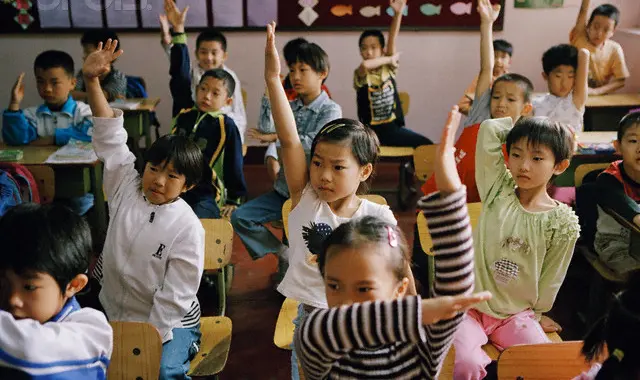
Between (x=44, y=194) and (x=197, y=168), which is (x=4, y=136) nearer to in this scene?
(x=44, y=194)

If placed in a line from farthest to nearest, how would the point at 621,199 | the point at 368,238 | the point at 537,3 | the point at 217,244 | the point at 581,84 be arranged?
the point at 537,3
the point at 581,84
the point at 621,199
the point at 217,244
the point at 368,238

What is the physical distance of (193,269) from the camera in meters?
1.99

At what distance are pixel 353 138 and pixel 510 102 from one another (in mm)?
1374

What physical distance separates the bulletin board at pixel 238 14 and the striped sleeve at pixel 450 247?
177 inches

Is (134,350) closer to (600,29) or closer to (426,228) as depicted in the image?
(426,228)

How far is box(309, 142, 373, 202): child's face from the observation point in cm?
189

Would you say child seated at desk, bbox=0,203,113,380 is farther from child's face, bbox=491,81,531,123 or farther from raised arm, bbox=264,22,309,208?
child's face, bbox=491,81,531,123

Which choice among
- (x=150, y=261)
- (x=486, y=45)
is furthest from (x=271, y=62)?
(x=486, y=45)

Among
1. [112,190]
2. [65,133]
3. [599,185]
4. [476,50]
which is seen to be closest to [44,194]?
[65,133]

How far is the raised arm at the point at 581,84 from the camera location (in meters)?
3.38

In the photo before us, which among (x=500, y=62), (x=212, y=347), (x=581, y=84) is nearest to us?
(x=212, y=347)

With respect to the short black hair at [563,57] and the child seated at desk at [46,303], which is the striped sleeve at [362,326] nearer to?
the child seated at desk at [46,303]

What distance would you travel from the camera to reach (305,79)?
3.19 meters

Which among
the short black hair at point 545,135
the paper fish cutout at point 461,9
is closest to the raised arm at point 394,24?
the paper fish cutout at point 461,9
